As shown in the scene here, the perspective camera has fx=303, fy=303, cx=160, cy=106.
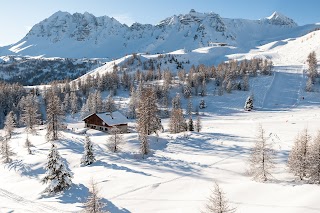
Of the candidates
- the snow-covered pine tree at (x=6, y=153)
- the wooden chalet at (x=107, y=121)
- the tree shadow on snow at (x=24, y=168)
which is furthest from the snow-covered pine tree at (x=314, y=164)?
the wooden chalet at (x=107, y=121)

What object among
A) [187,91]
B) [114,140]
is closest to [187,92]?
[187,91]

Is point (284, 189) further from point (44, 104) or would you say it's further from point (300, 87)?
point (44, 104)

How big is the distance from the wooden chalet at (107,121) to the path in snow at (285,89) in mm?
67779

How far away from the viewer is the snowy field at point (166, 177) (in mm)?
32375

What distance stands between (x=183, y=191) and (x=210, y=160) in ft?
41.9

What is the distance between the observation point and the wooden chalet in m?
81.1

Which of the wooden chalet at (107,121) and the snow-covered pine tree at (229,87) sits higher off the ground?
the snow-covered pine tree at (229,87)

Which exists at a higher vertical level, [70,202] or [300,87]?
[300,87]

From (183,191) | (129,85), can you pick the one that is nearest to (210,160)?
(183,191)

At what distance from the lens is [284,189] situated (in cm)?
3341

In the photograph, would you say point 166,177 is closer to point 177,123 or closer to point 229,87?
point 177,123

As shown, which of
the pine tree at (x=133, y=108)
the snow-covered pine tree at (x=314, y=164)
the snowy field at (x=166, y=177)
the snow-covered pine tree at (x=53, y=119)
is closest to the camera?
the snowy field at (x=166, y=177)

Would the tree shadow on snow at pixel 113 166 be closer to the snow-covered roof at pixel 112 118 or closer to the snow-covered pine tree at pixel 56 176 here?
the snow-covered pine tree at pixel 56 176

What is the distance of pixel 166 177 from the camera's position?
42562 millimetres
